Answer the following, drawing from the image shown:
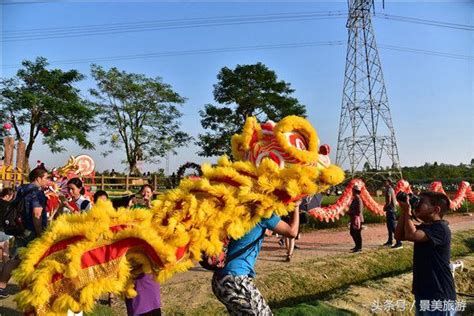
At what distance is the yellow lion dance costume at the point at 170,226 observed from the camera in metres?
2.54

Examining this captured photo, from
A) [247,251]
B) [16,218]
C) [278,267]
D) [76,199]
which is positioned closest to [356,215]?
[278,267]

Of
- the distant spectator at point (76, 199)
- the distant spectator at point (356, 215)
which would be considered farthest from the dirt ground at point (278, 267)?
the distant spectator at point (76, 199)

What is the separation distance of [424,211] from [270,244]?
7669 mm

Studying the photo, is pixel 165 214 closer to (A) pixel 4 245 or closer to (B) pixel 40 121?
(A) pixel 4 245

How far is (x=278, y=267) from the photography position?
325 inches

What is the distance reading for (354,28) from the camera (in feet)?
93.8

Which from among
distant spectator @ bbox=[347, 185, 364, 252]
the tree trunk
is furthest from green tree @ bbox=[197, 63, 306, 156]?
distant spectator @ bbox=[347, 185, 364, 252]

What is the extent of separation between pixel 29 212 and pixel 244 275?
3.51 m

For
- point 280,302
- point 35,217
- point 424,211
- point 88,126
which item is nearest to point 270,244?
point 280,302

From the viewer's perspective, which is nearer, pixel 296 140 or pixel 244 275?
pixel 244 275

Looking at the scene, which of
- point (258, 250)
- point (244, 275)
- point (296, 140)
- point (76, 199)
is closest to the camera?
point (244, 275)

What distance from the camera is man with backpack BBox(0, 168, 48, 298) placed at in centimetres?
526

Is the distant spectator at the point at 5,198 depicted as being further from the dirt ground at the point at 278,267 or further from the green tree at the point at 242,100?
the green tree at the point at 242,100

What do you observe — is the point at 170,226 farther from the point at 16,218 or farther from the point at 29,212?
the point at 16,218
